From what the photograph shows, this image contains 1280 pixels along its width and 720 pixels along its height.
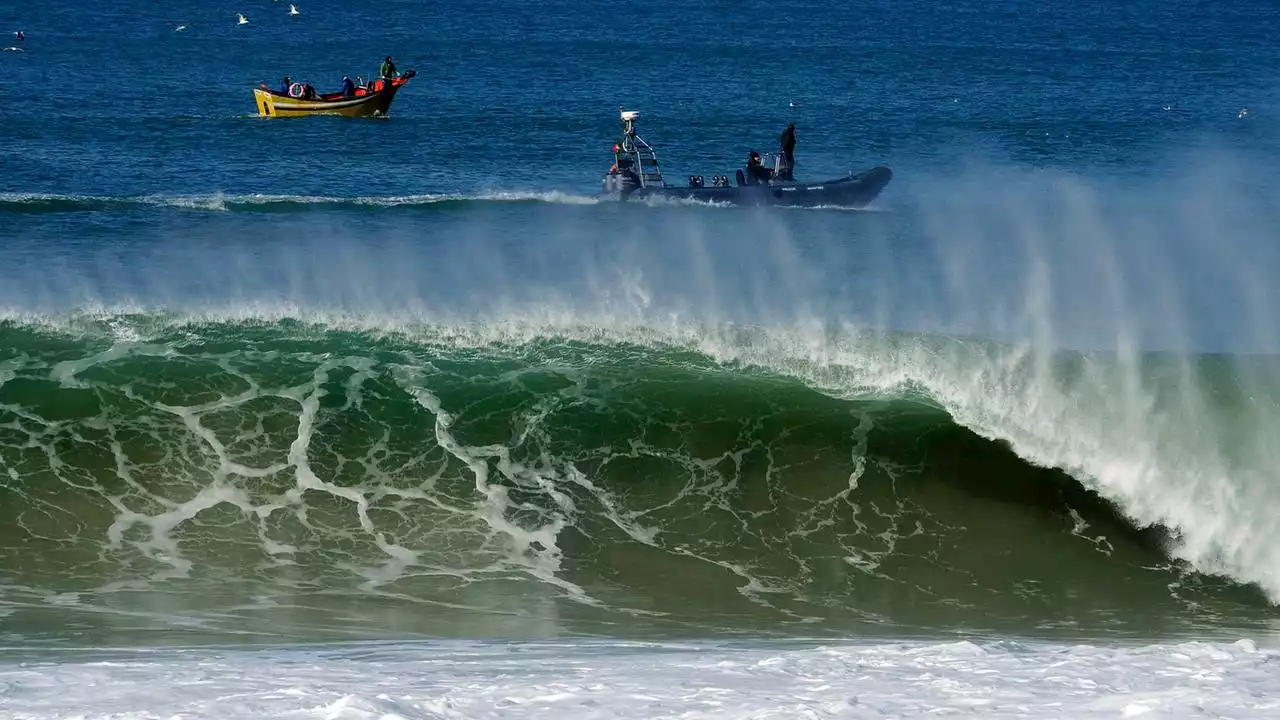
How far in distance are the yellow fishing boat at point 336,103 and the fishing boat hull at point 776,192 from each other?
19062mm

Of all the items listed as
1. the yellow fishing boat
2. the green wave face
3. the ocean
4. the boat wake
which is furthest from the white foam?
the yellow fishing boat

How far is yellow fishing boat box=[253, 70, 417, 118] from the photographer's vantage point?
2008 inches

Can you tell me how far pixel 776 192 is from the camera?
3475 cm

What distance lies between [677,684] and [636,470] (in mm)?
5592

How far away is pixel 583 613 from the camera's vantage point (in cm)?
1060

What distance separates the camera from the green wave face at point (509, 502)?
1067 centimetres

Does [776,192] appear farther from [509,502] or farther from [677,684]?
[677,684]

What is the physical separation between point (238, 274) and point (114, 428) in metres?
13.0

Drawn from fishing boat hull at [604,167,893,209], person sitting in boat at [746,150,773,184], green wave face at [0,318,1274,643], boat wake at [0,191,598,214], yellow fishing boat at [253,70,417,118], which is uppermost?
yellow fishing boat at [253,70,417,118]

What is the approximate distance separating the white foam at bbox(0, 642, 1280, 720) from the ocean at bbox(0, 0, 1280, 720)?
0.03 metres

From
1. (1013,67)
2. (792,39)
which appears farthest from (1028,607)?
(792,39)

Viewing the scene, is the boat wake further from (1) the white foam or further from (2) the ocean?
(1) the white foam

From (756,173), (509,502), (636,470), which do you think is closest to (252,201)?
(756,173)

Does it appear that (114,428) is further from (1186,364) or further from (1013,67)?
(1013,67)
